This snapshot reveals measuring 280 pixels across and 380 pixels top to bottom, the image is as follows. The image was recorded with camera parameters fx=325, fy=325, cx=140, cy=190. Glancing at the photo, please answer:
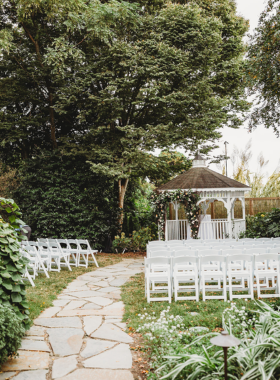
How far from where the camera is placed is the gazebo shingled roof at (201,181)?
1430 cm

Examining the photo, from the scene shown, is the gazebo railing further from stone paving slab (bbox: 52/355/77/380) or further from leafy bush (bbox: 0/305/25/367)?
leafy bush (bbox: 0/305/25/367)

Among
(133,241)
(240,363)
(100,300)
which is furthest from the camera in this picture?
(133,241)

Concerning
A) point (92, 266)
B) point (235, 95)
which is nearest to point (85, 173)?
point (92, 266)

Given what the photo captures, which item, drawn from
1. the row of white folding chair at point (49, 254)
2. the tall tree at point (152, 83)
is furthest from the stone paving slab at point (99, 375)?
the tall tree at point (152, 83)

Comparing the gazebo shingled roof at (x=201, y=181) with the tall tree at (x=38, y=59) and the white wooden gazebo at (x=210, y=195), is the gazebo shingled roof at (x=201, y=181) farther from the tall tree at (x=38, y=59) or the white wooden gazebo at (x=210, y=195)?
the tall tree at (x=38, y=59)

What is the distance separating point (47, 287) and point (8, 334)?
428cm

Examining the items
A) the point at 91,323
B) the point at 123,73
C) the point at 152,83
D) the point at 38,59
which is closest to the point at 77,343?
the point at 91,323

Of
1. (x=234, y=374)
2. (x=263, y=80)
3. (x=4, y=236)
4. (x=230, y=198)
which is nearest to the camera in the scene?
(x=234, y=374)

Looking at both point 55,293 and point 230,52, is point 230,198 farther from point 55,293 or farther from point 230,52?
point 55,293

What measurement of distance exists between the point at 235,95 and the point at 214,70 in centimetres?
175

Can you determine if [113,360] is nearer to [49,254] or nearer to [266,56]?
[49,254]

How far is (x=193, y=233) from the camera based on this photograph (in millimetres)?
13953

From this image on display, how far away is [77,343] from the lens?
423 centimetres

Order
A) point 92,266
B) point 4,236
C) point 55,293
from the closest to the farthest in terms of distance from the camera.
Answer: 1. point 4,236
2. point 55,293
3. point 92,266
